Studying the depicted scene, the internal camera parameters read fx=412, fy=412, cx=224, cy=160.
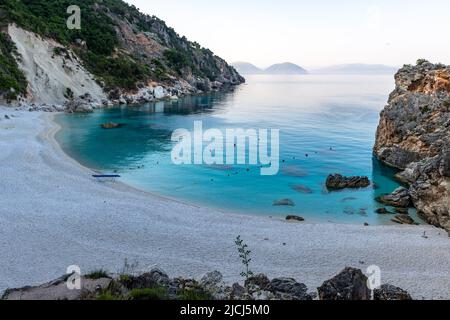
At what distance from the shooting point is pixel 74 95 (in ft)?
282

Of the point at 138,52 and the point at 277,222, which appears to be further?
the point at 138,52

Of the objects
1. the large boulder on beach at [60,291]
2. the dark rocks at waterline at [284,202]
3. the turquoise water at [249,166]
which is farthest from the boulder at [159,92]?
the large boulder on beach at [60,291]

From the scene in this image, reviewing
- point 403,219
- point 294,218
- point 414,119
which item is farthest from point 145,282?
point 414,119

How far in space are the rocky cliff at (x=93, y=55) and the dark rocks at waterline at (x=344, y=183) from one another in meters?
56.1

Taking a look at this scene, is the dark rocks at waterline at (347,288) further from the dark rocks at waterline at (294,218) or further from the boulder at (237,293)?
the dark rocks at waterline at (294,218)

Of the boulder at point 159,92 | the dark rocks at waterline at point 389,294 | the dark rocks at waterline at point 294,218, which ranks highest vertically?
the boulder at point 159,92

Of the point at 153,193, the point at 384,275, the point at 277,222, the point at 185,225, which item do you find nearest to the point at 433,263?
the point at 384,275

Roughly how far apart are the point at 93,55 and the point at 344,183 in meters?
86.3

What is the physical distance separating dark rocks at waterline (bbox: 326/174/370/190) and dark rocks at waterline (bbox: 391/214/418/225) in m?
7.57

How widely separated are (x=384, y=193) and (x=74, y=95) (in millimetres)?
69786

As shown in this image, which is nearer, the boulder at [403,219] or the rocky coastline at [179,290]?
the rocky coastline at [179,290]

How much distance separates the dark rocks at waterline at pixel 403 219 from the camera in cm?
2730

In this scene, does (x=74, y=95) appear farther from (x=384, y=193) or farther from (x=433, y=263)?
(x=433, y=263)

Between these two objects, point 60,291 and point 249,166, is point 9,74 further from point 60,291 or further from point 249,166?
point 60,291
